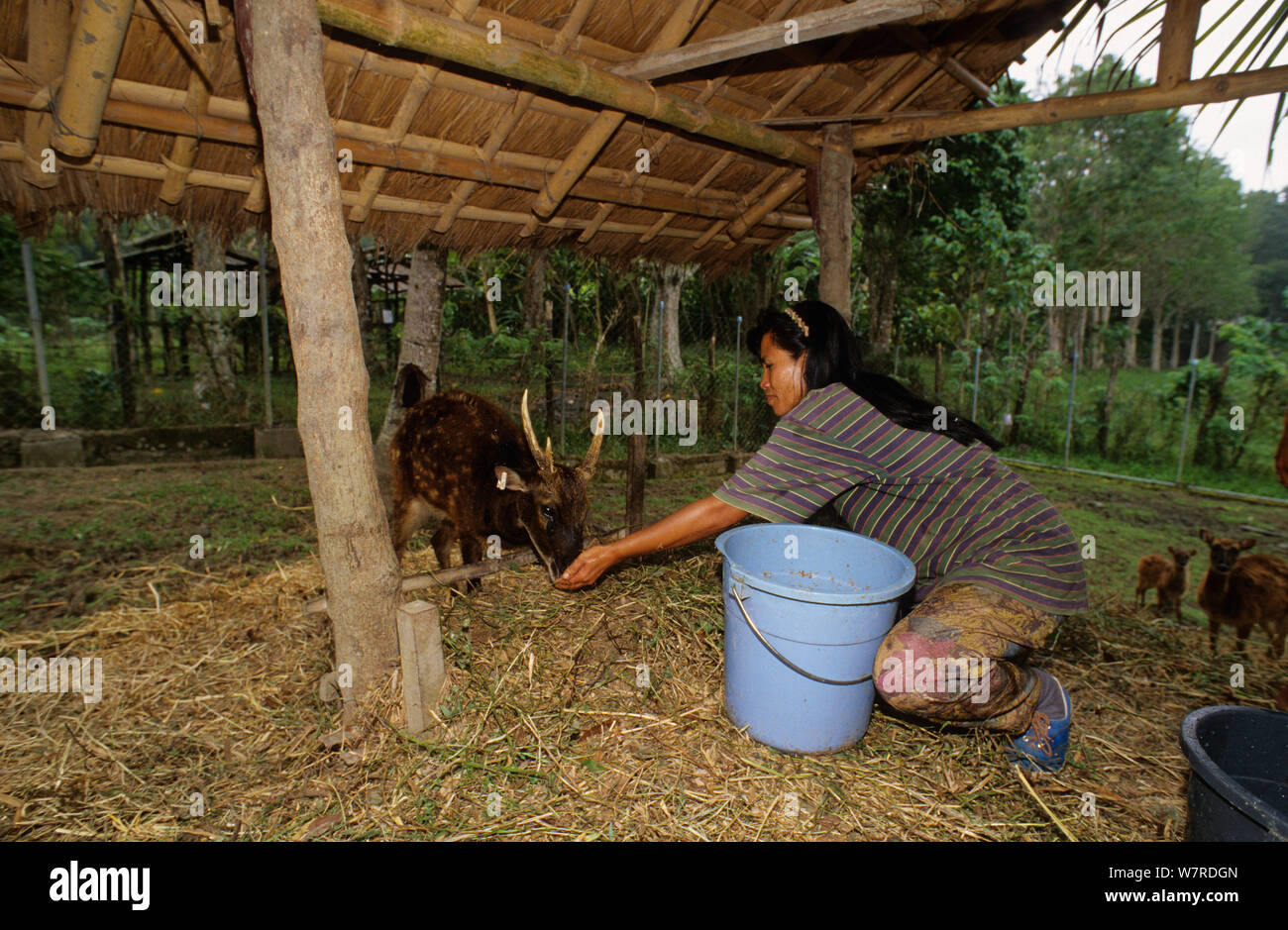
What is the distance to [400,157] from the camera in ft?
13.8

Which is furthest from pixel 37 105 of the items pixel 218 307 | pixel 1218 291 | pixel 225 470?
pixel 1218 291

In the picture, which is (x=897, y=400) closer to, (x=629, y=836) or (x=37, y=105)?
(x=629, y=836)

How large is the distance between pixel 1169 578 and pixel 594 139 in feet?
21.1

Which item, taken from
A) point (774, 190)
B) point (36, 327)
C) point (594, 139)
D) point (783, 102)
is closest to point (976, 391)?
point (774, 190)

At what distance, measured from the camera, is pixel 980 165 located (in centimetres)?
1206

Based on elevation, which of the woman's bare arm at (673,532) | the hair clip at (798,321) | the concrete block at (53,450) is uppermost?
the hair clip at (798,321)

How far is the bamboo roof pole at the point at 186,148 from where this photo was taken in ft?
11.3

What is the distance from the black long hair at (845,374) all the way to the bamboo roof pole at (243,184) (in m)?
2.32

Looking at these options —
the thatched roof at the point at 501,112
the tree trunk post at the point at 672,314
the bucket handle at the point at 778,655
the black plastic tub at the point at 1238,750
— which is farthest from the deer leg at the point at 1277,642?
the tree trunk post at the point at 672,314

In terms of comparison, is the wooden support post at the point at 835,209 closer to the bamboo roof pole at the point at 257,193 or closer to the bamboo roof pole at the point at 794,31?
the bamboo roof pole at the point at 794,31

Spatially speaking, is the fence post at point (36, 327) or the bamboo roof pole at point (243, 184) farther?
the fence post at point (36, 327)

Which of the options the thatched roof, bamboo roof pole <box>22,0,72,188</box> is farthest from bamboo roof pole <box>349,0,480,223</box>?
bamboo roof pole <box>22,0,72,188</box>

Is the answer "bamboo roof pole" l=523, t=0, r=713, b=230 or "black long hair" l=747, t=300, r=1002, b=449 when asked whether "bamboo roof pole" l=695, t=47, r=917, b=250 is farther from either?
"black long hair" l=747, t=300, r=1002, b=449

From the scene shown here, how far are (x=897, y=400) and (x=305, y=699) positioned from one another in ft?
11.3
